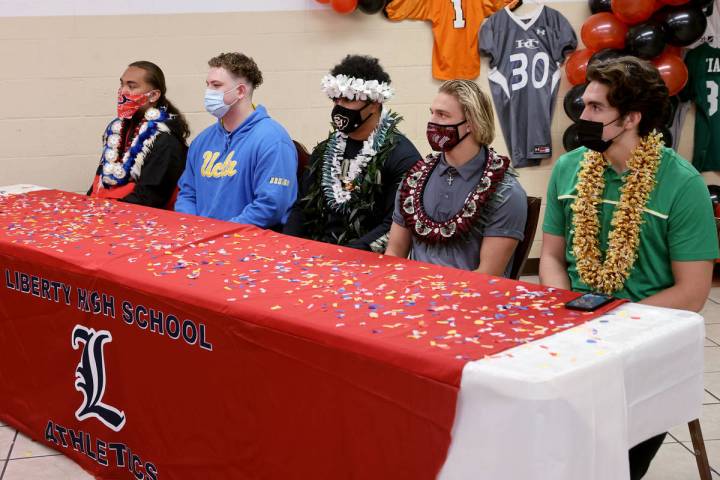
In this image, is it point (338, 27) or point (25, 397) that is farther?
point (338, 27)

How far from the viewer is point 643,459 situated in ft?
7.53

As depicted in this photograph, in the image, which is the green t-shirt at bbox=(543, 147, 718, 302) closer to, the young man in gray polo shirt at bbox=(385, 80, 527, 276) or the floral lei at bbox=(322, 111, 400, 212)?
the young man in gray polo shirt at bbox=(385, 80, 527, 276)

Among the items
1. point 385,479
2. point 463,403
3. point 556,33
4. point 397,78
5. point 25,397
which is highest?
point 556,33

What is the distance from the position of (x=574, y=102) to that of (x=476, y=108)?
249 cm

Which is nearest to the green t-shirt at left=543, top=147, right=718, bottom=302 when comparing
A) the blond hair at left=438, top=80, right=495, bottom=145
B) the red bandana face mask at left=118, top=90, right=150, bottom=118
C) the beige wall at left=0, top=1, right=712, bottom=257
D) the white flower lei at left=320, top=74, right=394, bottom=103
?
the blond hair at left=438, top=80, right=495, bottom=145

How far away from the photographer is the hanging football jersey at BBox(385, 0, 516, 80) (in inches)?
207

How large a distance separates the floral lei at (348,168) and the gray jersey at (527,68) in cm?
208

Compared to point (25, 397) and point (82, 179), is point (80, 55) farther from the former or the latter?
point (25, 397)

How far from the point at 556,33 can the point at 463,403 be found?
4.14 m

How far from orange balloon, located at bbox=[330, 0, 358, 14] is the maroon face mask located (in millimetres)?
2475

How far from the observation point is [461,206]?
9.18 ft

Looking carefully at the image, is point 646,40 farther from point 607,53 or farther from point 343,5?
point 343,5

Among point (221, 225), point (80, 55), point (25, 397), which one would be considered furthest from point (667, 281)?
point (80, 55)

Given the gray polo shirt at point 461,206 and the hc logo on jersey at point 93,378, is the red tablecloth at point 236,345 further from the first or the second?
the gray polo shirt at point 461,206
